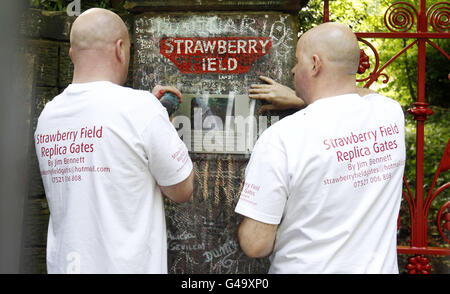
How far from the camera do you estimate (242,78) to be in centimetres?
286

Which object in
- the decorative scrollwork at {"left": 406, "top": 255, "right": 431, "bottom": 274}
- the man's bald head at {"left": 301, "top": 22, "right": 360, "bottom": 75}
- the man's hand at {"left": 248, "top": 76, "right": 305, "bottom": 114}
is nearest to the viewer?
the man's bald head at {"left": 301, "top": 22, "right": 360, "bottom": 75}

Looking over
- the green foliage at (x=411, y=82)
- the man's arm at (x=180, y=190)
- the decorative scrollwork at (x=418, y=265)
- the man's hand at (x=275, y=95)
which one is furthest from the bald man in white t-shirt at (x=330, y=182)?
the green foliage at (x=411, y=82)

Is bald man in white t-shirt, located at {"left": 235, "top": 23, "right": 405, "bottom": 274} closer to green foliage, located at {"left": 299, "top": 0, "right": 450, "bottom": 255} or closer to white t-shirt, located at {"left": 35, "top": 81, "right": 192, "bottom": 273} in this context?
white t-shirt, located at {"left": 35, "top": 81, "right": 192, "bottom": 273}

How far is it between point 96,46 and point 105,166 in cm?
51

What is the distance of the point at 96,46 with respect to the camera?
2092 mm

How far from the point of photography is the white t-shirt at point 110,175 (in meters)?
1.97

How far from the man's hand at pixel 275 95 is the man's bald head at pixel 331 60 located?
0.64m

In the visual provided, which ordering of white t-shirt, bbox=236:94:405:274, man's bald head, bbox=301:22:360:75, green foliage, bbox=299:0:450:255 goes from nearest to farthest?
white t-shirt, bbox=236:94:405:274 → man's bald head, bbox=301:22:360:75 → green foliage, bbox=299:0:450:255

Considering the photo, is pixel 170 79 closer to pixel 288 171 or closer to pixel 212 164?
pixel 212 164

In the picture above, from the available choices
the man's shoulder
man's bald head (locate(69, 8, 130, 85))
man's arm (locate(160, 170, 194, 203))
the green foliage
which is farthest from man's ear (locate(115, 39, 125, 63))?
the green foliage

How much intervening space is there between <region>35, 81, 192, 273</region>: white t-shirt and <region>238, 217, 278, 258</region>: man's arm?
335mm

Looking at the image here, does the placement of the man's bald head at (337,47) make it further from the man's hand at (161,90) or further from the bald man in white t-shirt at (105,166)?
the man's hand at (161,90)

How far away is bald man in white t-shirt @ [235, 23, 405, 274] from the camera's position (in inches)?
76.2

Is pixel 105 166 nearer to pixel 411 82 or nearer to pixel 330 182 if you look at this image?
pixel 330 182
